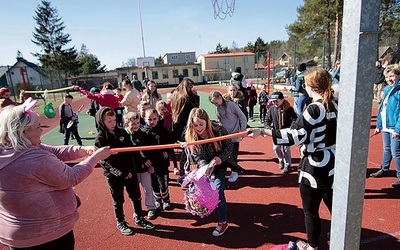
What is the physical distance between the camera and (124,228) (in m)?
3.79

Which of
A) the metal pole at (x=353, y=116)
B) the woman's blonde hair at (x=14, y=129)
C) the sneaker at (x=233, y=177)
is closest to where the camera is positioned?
the metal pole at (x=353, y=116)

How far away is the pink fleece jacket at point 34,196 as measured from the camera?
190 cm

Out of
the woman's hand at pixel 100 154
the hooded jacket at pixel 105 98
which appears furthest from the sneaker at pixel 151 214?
the hooded jacket at pixel 105 98

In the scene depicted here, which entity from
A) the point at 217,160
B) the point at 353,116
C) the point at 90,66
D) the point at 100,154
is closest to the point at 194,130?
the point at 217,160

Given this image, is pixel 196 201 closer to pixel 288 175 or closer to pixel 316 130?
pixel 316 130

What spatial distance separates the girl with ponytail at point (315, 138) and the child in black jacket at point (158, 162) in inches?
85.6

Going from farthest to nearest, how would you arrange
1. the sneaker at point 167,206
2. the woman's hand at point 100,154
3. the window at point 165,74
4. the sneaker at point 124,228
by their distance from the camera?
the window at point 165,74
the sneaker at point 167,206
the sneaker at point 124,228
the woman's hand at point 100,154

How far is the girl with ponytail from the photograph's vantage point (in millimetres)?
2463

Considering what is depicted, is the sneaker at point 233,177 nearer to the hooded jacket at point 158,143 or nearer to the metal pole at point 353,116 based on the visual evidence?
the hooded jacket at point 158,143

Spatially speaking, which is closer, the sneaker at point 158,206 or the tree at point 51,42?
the sneaker at point 158,206

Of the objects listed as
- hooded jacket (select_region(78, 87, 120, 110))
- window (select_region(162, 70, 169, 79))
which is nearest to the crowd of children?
hooded jacket (select_region(78, 87, 120, 110))

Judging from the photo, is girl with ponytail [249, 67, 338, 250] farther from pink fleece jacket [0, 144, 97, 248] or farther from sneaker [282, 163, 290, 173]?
sneaker [282, 163, 290, 173]

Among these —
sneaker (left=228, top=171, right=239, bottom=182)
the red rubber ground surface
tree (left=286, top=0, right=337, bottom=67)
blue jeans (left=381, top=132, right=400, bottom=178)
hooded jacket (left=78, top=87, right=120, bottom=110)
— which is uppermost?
tree (left=286, top=0, right=337, bottom=67)

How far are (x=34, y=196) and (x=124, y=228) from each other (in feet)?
6.83
